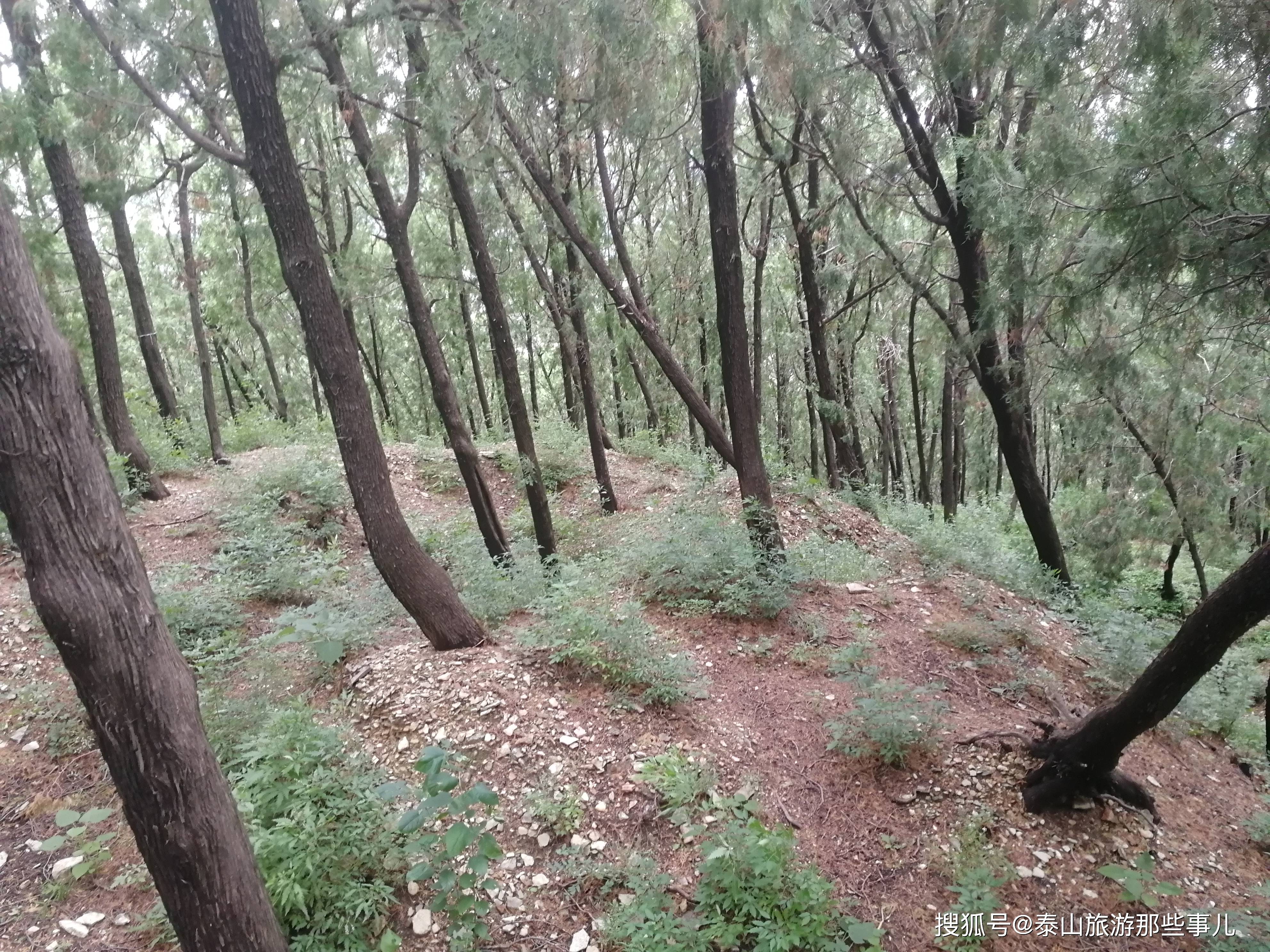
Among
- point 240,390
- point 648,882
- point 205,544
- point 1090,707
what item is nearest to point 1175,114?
point 1090,707

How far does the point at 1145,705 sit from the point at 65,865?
600cm

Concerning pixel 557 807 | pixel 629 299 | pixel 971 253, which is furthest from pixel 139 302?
pixel 971 253

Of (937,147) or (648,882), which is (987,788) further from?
(937,147)

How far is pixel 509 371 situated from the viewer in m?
7.66

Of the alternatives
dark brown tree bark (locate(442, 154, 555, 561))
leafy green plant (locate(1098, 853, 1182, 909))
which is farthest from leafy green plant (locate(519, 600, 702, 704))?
leafy green plant (locate(1098, 853, 1182, 909))

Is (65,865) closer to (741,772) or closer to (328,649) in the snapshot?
(328,649)

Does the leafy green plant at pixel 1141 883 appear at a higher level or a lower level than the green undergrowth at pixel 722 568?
lower

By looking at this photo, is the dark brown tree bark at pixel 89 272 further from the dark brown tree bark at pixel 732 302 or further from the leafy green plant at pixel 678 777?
the leafy green plant at pixel 678 777

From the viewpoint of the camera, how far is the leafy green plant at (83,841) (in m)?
3.49

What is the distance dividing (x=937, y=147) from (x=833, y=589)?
17.3 feet

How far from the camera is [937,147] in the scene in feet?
26.0

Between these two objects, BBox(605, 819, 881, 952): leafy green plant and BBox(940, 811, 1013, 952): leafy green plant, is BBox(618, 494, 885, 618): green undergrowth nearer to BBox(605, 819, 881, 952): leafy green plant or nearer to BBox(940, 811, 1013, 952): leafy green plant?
BBox(940, 811, 1013, 952): leafy green plant

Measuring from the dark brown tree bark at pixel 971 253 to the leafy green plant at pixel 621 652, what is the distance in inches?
190

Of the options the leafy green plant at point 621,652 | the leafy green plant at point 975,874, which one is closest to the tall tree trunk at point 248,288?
the leafy green plant at point 621,652
